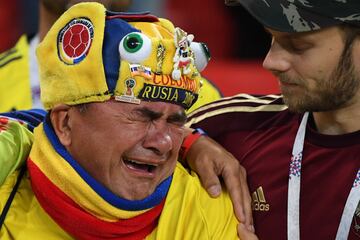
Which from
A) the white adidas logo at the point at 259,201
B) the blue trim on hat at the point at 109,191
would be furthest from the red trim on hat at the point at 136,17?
the white adidas logo at the point at 259,201

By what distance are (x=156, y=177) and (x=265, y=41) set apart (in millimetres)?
1964

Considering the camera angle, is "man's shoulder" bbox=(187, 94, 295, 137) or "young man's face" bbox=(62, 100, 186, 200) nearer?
"young man's face" bbox=(62, 100, 186, 200)

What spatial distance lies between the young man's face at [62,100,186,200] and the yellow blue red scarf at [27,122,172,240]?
0.08 ft

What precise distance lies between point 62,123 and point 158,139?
240mm

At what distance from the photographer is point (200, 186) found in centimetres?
213

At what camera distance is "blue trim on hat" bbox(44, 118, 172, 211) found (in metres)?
2.01

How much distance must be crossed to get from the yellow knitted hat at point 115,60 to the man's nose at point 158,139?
61 millimetres

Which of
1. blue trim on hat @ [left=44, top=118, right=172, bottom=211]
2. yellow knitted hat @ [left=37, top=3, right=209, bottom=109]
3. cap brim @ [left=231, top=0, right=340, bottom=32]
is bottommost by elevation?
blue trim on hat @ [left=44, top=118, right=172, bottom=211]

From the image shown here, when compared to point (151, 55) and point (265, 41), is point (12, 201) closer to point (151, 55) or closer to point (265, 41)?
point (151, 55)

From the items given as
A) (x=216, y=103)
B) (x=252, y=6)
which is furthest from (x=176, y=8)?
(x=252, y=6)

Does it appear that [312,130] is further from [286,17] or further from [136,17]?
[136,17]

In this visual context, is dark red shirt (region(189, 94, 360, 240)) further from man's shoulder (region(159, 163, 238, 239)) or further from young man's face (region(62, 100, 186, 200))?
young man's face (region(62, 100, 186, 200))

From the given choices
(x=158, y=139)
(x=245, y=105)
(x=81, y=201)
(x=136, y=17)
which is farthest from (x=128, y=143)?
(x=245, y=105)

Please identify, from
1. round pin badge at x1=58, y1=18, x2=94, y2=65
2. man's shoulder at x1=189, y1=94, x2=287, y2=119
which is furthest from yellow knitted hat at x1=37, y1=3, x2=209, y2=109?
man's shoulder at x1=189, y1=94, x2=287, y2=119
